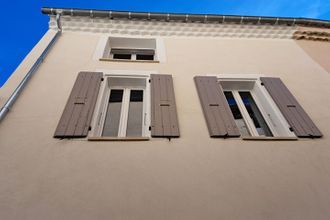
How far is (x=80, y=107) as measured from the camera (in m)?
3.39

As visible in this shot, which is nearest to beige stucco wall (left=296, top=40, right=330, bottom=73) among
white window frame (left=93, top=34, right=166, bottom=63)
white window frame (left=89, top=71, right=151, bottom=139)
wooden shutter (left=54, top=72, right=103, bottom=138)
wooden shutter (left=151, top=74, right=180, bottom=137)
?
white window frame (left=93, top=34, right=166, bottom=63)

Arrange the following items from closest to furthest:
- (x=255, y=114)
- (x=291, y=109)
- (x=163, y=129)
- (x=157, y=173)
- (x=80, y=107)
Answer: (x=157, y=173) < (x=163, y=129) < (x=80, y=107) < (x=291, y=109) < (x=255, y=114)

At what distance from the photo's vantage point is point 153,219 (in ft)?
7.23

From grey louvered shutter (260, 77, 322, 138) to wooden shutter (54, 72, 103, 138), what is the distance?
3404 mm

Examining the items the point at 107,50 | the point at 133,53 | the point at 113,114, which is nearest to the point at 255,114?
the point at 113,114

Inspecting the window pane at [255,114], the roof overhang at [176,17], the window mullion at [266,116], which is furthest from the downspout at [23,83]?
the window mullion at [266,116]

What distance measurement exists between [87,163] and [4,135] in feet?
4.52

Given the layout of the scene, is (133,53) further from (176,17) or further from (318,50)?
(318,50)

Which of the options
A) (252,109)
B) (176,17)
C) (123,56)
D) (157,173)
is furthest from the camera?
(176,17)

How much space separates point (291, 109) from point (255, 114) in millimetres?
639

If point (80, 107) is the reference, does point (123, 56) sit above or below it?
above

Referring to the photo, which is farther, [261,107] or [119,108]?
[261,107]

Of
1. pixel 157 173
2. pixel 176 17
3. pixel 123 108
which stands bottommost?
pixel 157 173

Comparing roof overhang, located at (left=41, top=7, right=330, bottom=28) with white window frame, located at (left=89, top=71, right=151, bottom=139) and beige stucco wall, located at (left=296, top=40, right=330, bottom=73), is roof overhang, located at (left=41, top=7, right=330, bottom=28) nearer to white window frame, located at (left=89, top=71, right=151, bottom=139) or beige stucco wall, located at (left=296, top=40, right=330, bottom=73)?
beige stucco wall, located at (left=296, top=40, right=330, bottom=73)
